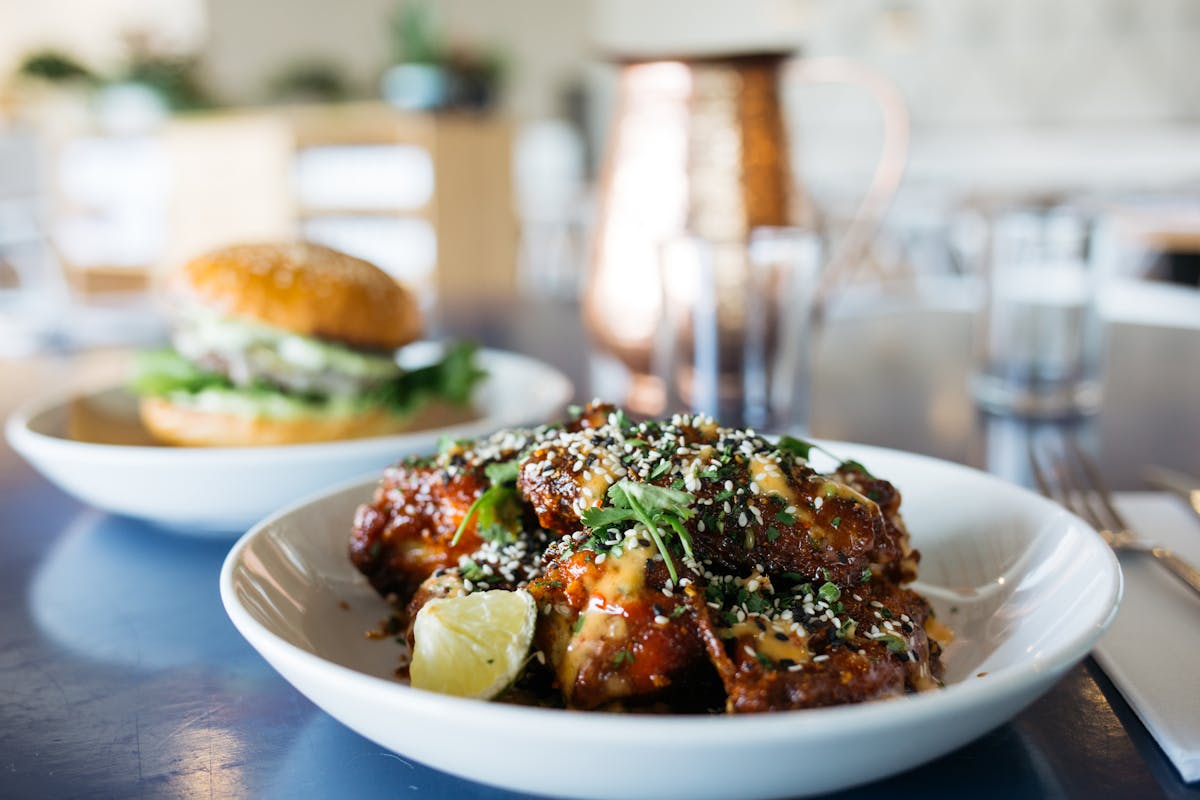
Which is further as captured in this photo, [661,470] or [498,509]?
[498,509]

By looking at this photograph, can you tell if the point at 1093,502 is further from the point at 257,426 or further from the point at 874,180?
the point at 257,426

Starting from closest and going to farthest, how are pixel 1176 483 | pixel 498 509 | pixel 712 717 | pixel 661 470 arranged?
pixel 712 717, pixel 661 470, pixel 498 509, pixel 1176 483

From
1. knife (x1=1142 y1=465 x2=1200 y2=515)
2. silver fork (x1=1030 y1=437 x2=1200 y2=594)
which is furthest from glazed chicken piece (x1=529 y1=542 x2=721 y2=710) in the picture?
knife (x1=1142 y1=465 x2=1200 y2=515)

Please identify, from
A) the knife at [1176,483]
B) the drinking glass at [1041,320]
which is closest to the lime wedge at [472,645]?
the knife at [1176,483]

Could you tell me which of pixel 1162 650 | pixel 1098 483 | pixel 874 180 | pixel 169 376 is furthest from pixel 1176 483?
pixel 169 376

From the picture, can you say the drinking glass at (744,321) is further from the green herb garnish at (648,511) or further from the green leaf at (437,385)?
the green herb garnish at (648,511)
